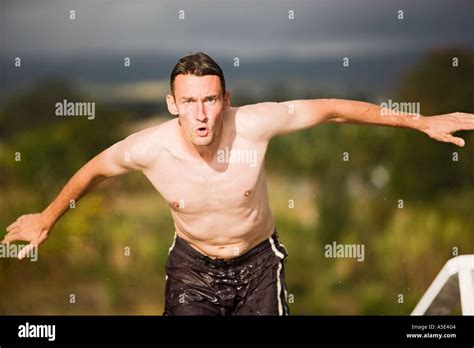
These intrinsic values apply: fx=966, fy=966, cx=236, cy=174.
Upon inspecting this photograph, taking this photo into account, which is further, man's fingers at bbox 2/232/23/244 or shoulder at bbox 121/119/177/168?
man's fingers at bbox 2/232/23/244

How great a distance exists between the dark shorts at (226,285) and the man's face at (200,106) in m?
0.59

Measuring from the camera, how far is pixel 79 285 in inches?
222

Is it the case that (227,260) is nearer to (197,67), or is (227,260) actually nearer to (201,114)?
(201,114)

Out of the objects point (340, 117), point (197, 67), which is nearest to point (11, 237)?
point (197, 67)

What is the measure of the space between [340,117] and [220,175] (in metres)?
0.70

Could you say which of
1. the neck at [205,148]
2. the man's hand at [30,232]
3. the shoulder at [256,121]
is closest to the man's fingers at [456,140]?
the shoulder at [256,121]

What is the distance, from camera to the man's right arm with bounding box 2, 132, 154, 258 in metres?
4.96

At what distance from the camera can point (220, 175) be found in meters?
4.90

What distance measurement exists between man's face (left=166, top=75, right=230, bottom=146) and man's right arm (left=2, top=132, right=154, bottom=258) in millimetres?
267

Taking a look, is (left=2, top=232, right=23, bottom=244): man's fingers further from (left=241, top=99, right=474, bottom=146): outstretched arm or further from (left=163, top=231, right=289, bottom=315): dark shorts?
(left=241, top=99, right=474, bottom=146): outstretched arm

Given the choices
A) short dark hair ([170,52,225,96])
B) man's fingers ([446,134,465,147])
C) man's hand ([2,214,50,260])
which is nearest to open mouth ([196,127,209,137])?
short dark hair ([170,52,225,96])

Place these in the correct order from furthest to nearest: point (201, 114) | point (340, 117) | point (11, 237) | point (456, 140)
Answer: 1. point (11, 237)
2. point (340, 117)
3. point (456, 140)
4. point (201, 114)

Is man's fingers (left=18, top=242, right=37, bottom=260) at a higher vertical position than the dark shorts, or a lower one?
higher

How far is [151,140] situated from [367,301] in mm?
1694
